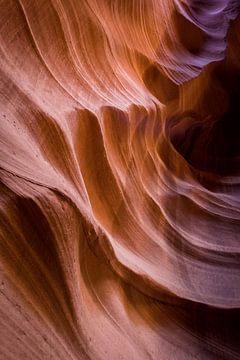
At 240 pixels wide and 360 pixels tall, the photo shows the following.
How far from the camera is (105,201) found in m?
1.91

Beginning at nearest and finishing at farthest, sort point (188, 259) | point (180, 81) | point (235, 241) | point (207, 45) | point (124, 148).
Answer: point (188, 259), point (235, 241), point (124, 148), point (180, 81), point (207, 45)

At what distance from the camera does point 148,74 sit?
3266 mm

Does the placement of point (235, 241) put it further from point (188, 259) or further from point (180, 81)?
point (180, 81)

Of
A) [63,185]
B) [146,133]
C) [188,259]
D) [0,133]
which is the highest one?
[0,133]

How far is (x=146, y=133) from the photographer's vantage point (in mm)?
2574

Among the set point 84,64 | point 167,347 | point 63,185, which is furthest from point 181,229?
point 84,64

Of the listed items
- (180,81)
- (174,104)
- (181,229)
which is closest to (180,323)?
(181,229)

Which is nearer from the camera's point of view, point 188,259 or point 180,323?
point 180,323

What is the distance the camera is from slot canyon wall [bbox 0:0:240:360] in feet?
3.82

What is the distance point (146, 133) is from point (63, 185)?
1.26m

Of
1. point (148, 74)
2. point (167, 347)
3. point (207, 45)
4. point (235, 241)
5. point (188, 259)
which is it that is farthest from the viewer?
point (207, 45)

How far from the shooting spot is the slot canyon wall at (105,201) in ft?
3.82

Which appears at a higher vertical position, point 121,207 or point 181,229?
point 121,207

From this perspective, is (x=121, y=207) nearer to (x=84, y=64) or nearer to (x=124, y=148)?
(x=124, y=148)
